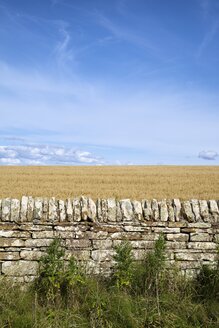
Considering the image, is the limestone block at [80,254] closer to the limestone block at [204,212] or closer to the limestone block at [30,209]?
the limestone block at [30,209]

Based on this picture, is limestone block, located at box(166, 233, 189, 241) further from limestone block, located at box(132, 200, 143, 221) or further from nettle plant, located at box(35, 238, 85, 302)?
nettle plant, located at box(35, 238, 85, 302)

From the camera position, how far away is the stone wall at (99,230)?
19.4 ft

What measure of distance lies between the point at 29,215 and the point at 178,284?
283 centimetres

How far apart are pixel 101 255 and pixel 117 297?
3.47 ft

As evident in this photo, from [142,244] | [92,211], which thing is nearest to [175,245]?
[142,244]

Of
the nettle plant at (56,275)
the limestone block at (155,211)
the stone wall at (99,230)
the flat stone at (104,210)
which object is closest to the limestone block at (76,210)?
the stone wall at (99,230)

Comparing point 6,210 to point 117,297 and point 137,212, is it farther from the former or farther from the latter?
point 117,297

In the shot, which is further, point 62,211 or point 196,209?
point 196,209

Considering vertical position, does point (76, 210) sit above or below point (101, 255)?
above

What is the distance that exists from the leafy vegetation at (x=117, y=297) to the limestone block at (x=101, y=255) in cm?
14

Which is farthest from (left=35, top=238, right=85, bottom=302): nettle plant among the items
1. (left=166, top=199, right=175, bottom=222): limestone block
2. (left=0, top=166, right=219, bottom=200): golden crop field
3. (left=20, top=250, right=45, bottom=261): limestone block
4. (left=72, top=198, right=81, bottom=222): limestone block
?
(left=0, top=166, right=219, bottom=200): golden crop field

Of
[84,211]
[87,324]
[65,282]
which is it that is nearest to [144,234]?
[84,211]

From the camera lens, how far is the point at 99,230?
19.9ft

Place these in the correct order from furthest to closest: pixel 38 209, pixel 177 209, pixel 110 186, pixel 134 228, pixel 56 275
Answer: pixel 110 186 < pixel 177 209 < pixel 134 228 < pixel 38 209 < pixel 56 275
